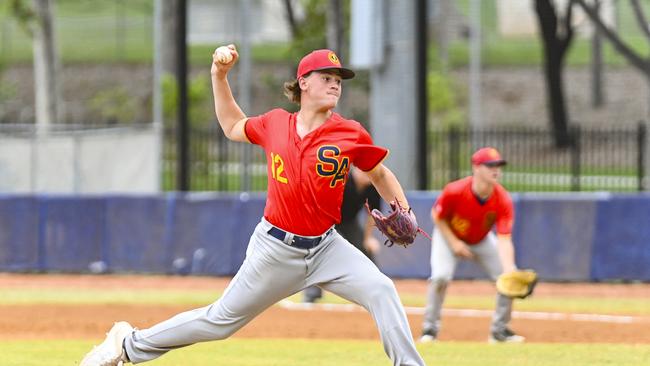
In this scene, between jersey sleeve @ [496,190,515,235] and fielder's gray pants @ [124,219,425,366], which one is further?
jersey sleeve @ [496,190,515,235]

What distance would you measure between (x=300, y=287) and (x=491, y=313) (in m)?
8.01

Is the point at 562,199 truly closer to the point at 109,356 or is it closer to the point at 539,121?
the point at 109,356

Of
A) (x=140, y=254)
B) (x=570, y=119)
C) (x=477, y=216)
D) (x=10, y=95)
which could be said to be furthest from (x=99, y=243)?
(x=10, y=95)

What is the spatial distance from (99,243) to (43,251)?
0.83 m

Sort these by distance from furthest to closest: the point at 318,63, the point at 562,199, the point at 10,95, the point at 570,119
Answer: the point at 10,95 → the point at 570,119 → the point at 562,199 → the point at 318,63

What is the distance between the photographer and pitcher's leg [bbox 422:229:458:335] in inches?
486

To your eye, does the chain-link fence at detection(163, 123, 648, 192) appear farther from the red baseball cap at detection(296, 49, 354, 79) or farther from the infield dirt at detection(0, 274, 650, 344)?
the red baseball cap at detection(296, 49, 354, 79)

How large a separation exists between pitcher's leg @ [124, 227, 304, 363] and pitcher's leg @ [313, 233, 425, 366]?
0.62 ft

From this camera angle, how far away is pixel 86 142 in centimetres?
2427

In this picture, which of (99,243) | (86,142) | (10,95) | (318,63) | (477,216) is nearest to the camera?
(318,63)

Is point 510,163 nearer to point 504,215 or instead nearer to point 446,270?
point 446,270

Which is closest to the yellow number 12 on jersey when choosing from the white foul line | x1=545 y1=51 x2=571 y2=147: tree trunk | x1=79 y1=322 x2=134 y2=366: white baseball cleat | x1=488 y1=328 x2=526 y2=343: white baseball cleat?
x1=79 y1=322 x2=134 y2=366: white baseball cleat

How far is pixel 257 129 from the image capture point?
7973 mm

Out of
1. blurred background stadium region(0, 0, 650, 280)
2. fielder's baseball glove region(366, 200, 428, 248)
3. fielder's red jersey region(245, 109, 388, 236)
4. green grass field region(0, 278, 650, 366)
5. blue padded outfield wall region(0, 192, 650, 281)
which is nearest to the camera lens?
fielder's red jersey region(245, 109, 388, 236)
